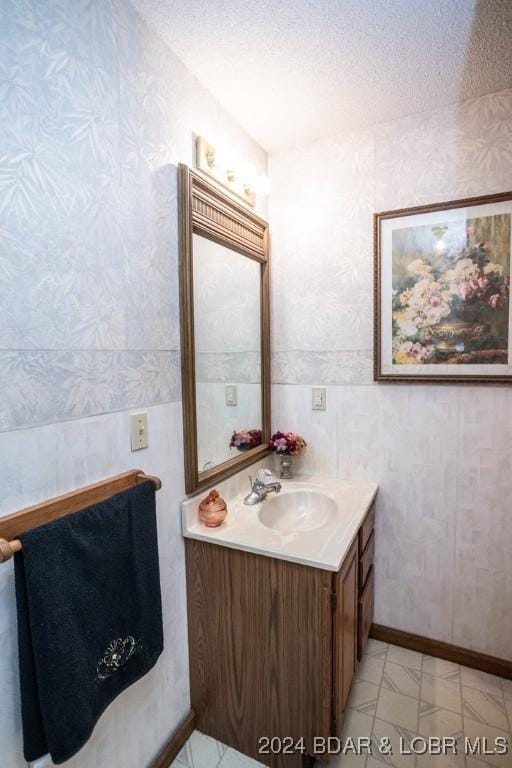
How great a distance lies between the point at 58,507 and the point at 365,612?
1.45m

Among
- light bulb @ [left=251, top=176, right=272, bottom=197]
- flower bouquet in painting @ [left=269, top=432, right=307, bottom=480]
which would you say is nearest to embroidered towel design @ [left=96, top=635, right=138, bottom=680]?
flower bouquet in painting @ [left=269, top=432, right=307, bottom=480]

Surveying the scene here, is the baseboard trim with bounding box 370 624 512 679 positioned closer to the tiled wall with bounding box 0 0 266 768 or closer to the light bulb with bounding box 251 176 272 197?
the tiled wall with bounding box 0 0 266 768

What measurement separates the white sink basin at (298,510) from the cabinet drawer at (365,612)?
1.19 ft

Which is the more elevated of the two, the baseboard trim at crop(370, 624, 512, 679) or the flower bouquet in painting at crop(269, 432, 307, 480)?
the flower bouquet in painting at crop(269, 432, 307, 480)

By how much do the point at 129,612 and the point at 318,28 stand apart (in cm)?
192

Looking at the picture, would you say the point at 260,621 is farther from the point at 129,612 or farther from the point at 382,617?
the point at 382,617

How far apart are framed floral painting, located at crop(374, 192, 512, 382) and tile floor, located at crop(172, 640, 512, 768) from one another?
134cm

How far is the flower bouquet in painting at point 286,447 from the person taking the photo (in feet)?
6.24

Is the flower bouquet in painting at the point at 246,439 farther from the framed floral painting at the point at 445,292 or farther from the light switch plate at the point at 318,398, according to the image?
the framed floral painting at the point at 445,292

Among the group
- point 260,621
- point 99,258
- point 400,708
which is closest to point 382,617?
point 400,708

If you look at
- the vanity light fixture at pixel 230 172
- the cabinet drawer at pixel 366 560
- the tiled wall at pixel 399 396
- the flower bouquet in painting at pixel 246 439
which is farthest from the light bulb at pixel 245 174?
the cabinet drawer at pixel 366 560

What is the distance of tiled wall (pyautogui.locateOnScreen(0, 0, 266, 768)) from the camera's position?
0.85 meters

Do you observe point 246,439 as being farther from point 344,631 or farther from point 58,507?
point 58,507

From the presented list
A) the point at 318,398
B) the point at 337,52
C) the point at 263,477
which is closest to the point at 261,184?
the point at 337,52
